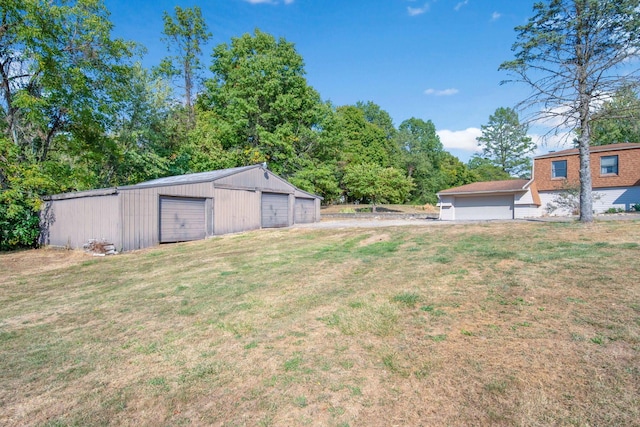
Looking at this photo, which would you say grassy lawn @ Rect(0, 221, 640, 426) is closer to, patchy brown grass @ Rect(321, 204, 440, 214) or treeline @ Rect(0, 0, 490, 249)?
treeline @ Rect(0, 0, 490, 249)

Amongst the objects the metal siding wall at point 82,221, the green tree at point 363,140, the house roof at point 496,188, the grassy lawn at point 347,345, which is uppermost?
the green tree at point 363,140

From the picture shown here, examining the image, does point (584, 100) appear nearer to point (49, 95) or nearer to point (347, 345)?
point (347, 345)

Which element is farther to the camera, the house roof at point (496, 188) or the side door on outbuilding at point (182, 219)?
the house roof at point (496, 188)

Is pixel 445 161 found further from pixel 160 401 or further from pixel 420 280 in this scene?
pixel 160 401

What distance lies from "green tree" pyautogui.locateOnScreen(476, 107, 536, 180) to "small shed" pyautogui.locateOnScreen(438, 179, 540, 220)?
31240 mm

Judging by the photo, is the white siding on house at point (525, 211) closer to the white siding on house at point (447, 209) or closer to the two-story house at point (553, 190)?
the two-story house at point (553, 190)

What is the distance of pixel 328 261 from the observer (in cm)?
826

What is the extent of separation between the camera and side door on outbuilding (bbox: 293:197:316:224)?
22178mm

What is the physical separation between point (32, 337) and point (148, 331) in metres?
1.60

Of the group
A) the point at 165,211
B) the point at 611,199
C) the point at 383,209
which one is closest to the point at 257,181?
the point at 165,211

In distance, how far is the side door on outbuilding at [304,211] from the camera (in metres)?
22.2

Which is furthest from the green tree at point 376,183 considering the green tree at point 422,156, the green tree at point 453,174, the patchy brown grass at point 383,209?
the green tree at point 453,174

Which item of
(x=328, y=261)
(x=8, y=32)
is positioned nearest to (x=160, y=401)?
(x=328, y=261)

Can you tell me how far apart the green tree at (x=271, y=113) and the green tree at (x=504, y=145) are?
35.0m
